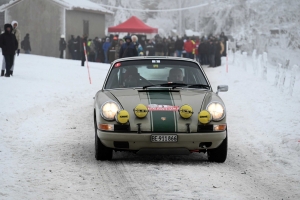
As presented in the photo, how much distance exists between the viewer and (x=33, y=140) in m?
10.4

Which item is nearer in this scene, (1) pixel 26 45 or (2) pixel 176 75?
(2) pixel 176 75

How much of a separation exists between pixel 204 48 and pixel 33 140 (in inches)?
1058

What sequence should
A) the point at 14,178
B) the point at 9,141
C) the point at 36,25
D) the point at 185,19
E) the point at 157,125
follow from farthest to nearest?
the point at 185,19
the point at 36,25
the point at 9,141
the point at 157,125
the point at 14,178

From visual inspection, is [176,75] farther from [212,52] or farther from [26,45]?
[26,45]

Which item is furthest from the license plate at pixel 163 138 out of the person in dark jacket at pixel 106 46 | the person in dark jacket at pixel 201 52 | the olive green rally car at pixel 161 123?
the person in dark jacket at pixel 201 52

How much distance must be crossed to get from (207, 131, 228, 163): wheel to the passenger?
4.67 ft

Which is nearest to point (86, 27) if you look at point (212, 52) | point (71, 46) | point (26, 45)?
point (71, 46)

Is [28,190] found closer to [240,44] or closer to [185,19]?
[240,44]

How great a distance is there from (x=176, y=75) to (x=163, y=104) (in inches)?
50.8

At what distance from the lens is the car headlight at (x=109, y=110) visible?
811cm

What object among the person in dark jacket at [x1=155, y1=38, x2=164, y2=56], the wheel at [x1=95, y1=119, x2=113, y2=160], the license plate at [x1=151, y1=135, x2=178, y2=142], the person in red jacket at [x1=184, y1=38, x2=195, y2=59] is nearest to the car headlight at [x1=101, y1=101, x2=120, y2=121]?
the wheel at [x1=95, y1=119, x2=113, y2=160]

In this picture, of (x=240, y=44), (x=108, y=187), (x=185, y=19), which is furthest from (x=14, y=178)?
(x=185, y=19)

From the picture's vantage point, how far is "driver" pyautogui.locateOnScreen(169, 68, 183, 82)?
9.41 meters

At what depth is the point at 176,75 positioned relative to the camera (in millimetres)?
9469
